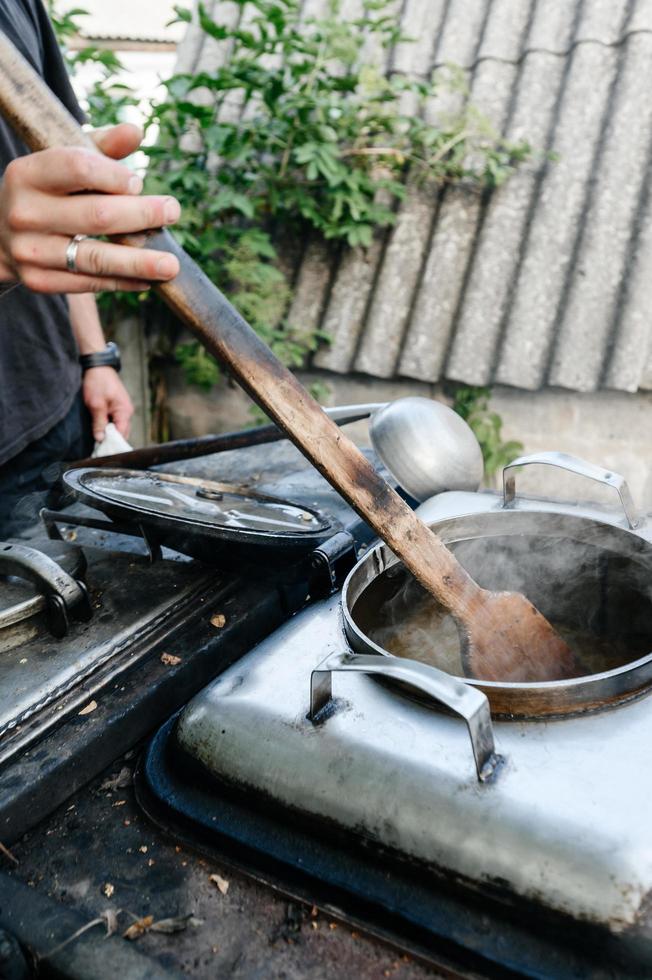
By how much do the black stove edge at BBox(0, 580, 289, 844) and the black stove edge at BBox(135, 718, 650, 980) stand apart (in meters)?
0.09

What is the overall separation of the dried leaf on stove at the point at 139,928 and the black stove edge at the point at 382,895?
11cm

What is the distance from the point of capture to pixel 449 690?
84 centimetres

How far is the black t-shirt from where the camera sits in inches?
80.2

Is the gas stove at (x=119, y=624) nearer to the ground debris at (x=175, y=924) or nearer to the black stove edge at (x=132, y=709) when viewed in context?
the black stove edge at (x=132, y=709)

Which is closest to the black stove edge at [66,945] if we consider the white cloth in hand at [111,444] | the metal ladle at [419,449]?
the metal ladle at [419,449]

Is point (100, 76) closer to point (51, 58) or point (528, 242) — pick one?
point (51, 58)

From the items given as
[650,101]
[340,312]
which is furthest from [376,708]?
[650,101]

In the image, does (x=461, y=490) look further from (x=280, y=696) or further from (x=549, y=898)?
(x=549, y=898)

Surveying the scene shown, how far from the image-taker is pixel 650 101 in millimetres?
3639

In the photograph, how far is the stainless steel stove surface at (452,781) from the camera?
0.75 m

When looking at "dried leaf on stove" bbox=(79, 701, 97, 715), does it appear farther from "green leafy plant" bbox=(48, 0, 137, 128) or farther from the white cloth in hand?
"green leafy plant" bbox=(48, 0, 137, 128)

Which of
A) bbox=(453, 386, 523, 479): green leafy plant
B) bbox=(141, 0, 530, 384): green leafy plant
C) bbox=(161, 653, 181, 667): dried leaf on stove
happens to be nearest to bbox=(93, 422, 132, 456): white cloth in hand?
bbox=(161, 653, 181, 667): dried leaf on stove

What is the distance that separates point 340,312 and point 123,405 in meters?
1.92

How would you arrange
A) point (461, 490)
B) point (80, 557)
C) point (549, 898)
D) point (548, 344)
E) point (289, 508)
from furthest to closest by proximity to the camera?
A: point (548, 344) → point (461, 490) → point (289, 508) → point (80, 557) → point (549, 898)
